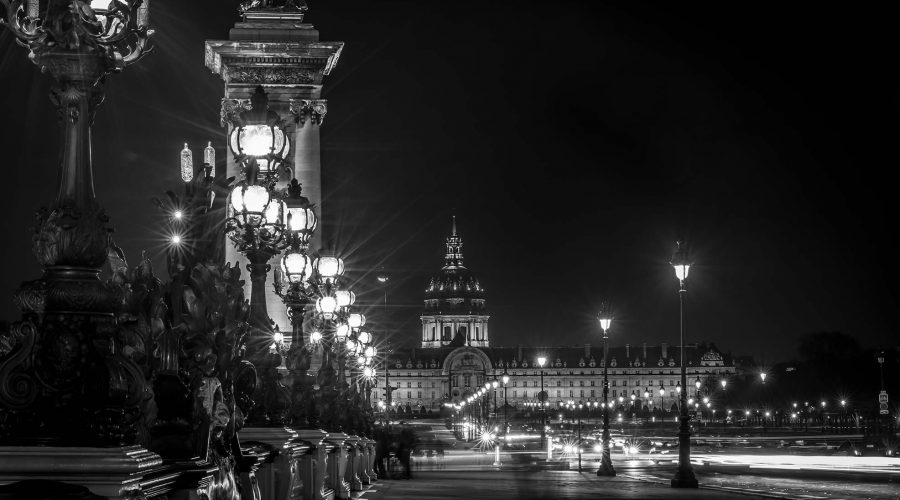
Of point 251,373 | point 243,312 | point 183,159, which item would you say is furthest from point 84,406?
point 183,159

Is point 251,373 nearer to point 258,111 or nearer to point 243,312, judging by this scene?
point 243,312

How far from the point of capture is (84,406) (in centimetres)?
864

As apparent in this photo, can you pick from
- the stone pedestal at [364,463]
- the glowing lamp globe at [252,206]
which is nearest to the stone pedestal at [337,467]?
the stone pedestal at [364,463]

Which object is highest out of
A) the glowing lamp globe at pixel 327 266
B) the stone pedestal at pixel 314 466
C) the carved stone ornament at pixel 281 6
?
the carved stone ornament at pixel 281 6

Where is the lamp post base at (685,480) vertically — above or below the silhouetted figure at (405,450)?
below

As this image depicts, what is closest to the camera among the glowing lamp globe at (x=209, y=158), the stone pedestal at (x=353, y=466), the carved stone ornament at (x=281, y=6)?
the glowing lamp globe at (x=209, y=158)

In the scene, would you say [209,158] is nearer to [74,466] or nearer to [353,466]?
[353,466]

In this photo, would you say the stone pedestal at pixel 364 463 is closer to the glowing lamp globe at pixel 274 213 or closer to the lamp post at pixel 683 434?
the lamp post at pixel 683 434

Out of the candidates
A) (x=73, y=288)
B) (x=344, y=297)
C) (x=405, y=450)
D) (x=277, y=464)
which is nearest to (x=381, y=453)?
(x=405, y=450)

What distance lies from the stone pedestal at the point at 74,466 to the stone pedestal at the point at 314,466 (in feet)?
41.2

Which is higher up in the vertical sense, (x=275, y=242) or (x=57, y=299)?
(x=275, y=242)

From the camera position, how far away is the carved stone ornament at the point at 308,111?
50.8 metres

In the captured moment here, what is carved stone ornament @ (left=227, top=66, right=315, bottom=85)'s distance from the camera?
5044cm

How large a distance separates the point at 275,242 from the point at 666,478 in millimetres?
31693
